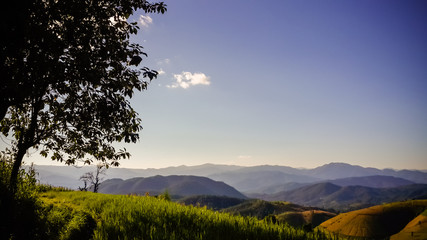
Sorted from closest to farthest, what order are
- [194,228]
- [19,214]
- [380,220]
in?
[194,228], [19,214], [380,220]

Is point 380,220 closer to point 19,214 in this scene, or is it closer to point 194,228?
point 194,228

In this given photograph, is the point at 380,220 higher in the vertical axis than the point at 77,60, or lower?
lower

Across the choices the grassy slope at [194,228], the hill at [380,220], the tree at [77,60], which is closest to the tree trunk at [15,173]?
the tree at [77,60]

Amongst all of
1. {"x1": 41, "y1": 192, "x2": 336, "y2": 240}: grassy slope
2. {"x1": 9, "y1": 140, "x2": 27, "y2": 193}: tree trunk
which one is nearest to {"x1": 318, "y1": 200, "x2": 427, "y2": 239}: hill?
{"x1": 41, "y1": 192, "x2": 336, "y2": 240}: grassy slope

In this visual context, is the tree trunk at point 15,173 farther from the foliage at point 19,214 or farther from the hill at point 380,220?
the hill at point 380,220

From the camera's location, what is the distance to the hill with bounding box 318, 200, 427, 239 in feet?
101

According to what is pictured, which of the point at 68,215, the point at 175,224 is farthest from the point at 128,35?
the point at 68,215

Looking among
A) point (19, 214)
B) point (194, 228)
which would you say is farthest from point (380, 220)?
point (19, 214)

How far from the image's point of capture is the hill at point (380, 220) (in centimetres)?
3070

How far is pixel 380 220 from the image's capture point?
3253 centimetres

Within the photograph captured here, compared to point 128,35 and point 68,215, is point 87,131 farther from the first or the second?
point 128,35

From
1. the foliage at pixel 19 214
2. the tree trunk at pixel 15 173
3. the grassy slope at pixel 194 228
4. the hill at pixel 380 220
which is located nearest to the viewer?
the grassy slope at pixel 194 228

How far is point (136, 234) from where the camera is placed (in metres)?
4.55

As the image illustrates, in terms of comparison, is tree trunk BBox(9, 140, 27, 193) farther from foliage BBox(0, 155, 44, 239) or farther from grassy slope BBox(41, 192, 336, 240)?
grassy slope BBox(41, 192, 336, 240)
